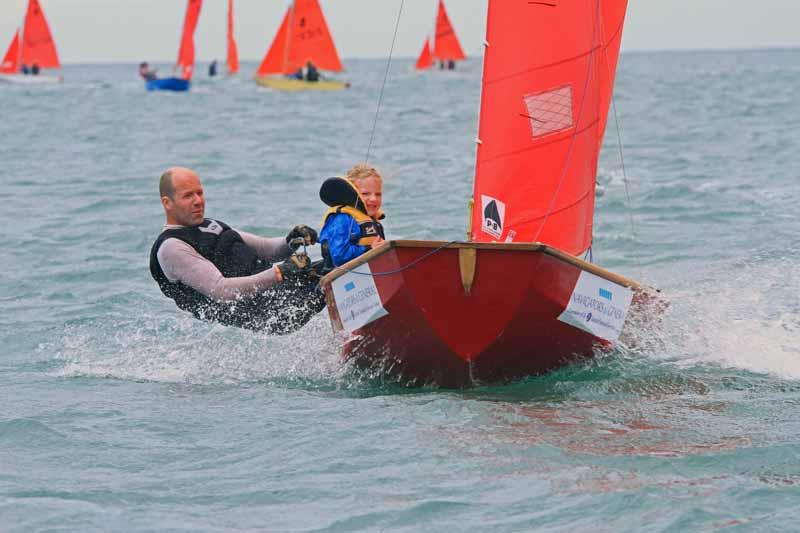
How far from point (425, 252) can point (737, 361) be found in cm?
213

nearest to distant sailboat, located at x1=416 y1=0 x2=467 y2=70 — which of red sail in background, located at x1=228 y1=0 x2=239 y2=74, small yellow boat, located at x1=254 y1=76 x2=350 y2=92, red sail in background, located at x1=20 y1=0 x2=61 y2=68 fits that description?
red sail in background, located at x1=228 y1=0 x2=239 y2=74

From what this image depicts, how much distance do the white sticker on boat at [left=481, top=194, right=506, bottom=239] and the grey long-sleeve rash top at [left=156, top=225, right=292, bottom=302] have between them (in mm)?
1413

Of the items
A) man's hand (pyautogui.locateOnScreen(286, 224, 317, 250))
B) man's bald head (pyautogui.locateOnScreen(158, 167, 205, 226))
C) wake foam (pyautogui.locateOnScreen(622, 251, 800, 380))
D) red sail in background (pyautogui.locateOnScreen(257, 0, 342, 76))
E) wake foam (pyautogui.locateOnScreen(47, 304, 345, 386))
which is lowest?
wake foam (pyautogui.locateOnScreen(47, 304, 345, 386))

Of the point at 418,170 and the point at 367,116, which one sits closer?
the point at 418,170

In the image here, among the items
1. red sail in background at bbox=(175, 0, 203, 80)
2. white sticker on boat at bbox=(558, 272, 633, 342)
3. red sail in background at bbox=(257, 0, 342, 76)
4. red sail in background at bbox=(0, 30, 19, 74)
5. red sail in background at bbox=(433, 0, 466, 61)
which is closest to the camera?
white sticker on boat at bbox=(558, 272, 633, 342)

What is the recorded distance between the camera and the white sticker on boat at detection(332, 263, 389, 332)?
230 inches

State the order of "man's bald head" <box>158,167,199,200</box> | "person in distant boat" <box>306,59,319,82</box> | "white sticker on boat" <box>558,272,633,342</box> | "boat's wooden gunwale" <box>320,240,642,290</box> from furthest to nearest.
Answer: "person in distant boat" <box>306,59,319,82</box> → "man's bald head" <box>158,167,199,200</box> → "white sticker on boat" <box>558,272,633,342</box> → "boat's wooden gunwale" <box>320,240,642,290</box>

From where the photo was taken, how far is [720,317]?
745 centimetres

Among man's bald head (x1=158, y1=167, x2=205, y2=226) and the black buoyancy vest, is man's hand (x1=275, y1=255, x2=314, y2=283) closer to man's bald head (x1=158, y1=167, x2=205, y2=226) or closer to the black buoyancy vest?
the black buoyancy vest

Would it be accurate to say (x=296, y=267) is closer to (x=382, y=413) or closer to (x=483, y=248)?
(x=382, y=413)

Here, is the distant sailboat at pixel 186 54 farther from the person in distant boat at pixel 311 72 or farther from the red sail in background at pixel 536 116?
the red sail in background at pixel 536 116

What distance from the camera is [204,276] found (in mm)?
6414

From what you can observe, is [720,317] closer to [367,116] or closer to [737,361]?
[737,361]

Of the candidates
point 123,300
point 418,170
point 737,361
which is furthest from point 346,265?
point 418,170
